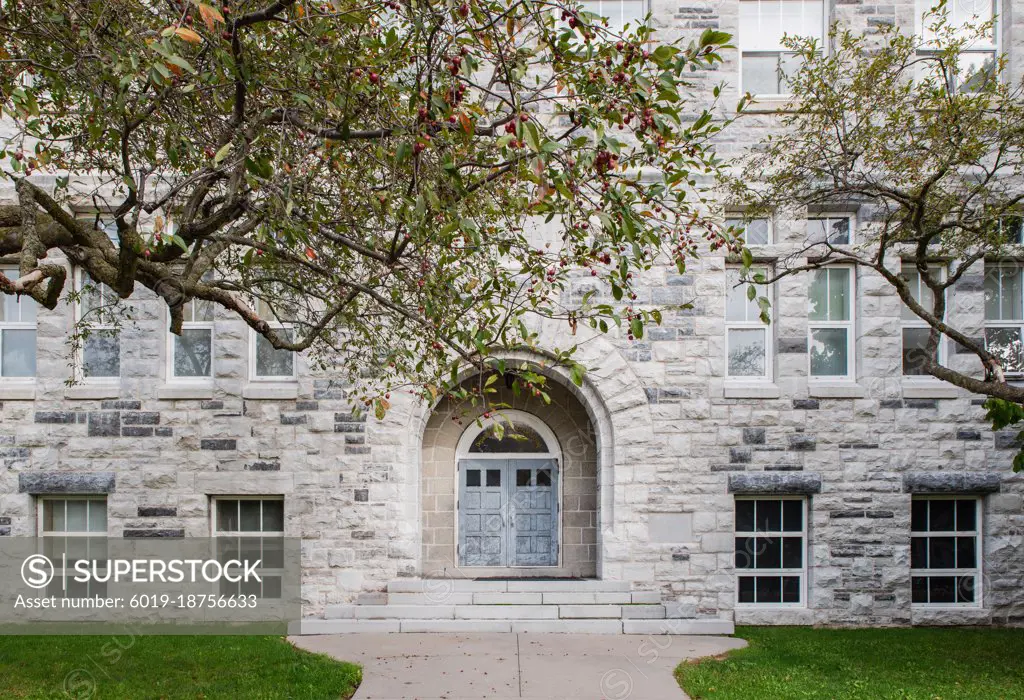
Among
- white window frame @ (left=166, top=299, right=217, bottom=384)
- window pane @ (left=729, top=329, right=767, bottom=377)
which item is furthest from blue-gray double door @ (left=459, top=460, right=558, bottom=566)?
A: white window frame @ (left=166, top=299, right=217, bottom=384)

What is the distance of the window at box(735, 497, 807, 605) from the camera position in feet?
31.3

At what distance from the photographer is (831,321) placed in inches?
382

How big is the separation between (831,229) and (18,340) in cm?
1034

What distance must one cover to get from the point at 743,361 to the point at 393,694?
5790 mm

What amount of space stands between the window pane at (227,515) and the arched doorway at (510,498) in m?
2.76

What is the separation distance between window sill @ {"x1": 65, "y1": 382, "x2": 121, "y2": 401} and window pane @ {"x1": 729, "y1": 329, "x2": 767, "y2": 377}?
Result: 7.56 meters

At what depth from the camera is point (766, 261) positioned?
977cm

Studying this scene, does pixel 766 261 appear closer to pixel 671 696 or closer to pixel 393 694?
pixel 671 696

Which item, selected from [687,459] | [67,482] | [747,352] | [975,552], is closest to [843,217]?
[747,352]

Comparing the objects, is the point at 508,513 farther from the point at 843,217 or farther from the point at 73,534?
the point at 843,217

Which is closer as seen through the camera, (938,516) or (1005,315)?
(938,516)

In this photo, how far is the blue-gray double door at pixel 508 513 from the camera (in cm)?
1010

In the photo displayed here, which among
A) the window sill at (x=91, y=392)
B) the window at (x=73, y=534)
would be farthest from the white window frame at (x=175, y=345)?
the window at (x=73, y=534)

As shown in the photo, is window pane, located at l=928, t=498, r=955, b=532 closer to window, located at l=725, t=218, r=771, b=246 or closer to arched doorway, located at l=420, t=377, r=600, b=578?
window, located at l=725, t=218, r=771, b=246
